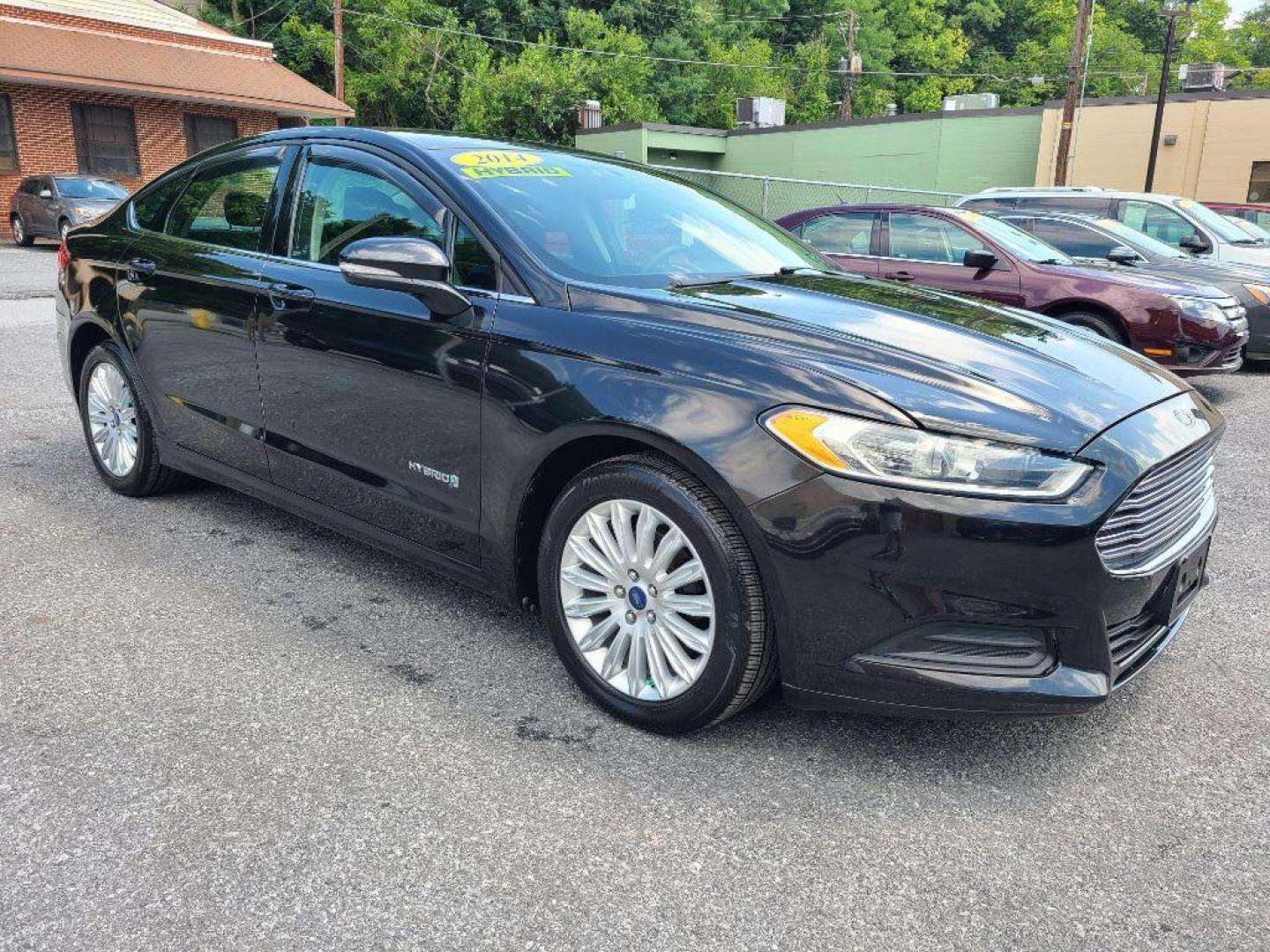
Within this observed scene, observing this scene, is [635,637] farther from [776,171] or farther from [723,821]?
[776,171]

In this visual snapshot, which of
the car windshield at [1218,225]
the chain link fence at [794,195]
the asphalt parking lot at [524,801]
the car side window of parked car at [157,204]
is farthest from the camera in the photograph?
the chain link fence at [794,195]

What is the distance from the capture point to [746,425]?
2607 millimetres

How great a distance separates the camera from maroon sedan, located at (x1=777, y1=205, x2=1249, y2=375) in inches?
310

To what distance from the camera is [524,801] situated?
2.60 m

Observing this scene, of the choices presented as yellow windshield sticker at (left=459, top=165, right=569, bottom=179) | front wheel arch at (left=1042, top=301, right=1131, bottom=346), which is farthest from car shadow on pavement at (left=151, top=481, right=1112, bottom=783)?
front wheel arch at (left=1042, top=301, right=1131, bottom=346)

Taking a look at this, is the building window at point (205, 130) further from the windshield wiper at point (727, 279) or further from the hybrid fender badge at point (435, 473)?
the hybrid fender badge at point (435, 473)

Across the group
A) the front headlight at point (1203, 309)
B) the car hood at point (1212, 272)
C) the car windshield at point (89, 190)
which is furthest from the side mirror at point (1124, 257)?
the car windshield at point (89, 190)

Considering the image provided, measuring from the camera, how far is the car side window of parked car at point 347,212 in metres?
3.46

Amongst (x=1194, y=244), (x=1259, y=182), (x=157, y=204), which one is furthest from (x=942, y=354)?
(x=1259, y=182)

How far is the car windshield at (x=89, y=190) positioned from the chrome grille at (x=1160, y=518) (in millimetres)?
22442

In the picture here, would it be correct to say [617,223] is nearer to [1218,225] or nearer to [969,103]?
[1218,225]

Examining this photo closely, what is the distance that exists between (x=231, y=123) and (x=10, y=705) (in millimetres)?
29430

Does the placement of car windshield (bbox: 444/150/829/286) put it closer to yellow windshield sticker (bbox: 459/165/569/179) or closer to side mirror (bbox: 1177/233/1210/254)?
yellow windshield sticker (bbox: 459/165/569/179)

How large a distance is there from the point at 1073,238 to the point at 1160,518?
8.20 metres
